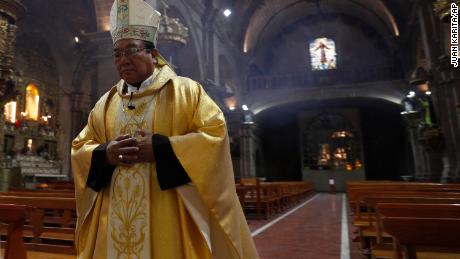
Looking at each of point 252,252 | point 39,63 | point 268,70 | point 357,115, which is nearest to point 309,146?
point 357,115

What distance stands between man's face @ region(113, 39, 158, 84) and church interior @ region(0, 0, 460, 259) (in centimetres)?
100

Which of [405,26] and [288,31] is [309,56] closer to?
[288,31]

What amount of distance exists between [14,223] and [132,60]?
1.22 meters

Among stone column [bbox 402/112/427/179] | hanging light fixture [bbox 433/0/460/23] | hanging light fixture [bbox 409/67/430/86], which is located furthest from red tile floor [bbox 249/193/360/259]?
stone column [bbox 402/112/427/179]

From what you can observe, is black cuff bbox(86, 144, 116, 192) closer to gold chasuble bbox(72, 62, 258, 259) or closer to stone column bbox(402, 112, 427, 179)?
gold chasuble bbox(72, 62, 258, 259)

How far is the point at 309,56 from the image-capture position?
80.9 ft

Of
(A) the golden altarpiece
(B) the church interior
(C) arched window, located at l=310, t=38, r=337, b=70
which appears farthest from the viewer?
(C) arched window, located at l=310, t=38, r=337, b=70

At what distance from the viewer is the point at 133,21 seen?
2.00 metres

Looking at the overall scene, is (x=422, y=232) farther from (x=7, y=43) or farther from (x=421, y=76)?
(x=421, y=76)

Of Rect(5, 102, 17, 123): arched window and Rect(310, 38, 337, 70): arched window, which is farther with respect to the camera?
Rect(310, 38, 337, 70): arched window

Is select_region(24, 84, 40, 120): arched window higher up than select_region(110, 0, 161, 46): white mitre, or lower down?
higher up

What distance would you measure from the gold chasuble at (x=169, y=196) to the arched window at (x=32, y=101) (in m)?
13.7

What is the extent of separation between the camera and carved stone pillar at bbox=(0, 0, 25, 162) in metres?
6.66

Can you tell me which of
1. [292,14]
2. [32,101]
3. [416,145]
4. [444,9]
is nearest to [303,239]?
[444,9]
